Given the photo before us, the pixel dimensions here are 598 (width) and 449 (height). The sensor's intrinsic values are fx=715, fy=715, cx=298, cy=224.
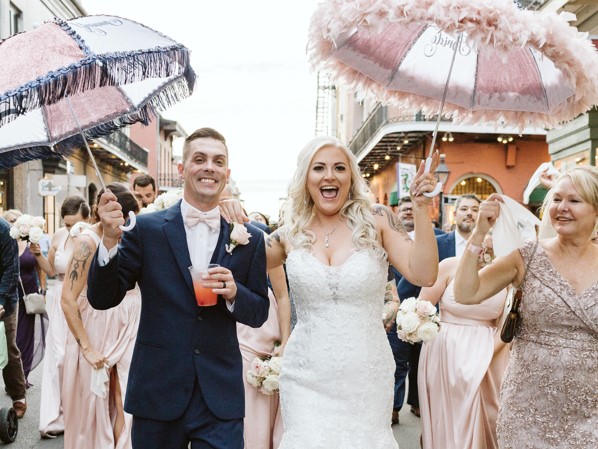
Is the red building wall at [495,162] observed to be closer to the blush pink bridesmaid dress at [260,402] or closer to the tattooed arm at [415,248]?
the blush pink bridesmaid dress at [260,402]

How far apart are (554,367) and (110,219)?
2.45 m

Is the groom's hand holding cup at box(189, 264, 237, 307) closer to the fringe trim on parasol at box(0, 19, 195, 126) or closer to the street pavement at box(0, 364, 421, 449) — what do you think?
the fringe trim on parasol at box(0, 19, 195, 126)

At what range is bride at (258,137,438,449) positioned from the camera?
371 cm

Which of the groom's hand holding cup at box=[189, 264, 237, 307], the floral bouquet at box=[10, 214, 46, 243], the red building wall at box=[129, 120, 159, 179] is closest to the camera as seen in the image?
the groom's hand holding cup at box=[189, 264, 237, 307]

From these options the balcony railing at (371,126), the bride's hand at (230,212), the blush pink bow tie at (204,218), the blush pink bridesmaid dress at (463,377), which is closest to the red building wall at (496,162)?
the balcony railing at (371,126)

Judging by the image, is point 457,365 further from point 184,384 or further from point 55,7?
point 55,7

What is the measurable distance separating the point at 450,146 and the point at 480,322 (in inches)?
865

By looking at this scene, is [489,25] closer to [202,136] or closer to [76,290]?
[202,136]

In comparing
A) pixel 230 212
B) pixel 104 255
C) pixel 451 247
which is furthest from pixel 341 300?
pixel 451 247

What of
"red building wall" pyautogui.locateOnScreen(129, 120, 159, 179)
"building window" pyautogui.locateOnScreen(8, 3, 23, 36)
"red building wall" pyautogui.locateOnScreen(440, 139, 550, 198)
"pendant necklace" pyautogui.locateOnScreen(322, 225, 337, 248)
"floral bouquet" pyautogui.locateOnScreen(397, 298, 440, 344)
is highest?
"building window" pyautogui.locateOnScreen(8, 3, 23, 36)

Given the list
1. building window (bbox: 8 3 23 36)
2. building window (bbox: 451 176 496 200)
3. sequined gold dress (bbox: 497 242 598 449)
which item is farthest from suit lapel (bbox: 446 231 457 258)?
building window (bbox: 8 3 23 36)

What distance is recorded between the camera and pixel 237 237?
141 inches

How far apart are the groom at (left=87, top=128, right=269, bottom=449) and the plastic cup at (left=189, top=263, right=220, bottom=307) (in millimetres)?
140

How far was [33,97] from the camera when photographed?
342 cm
